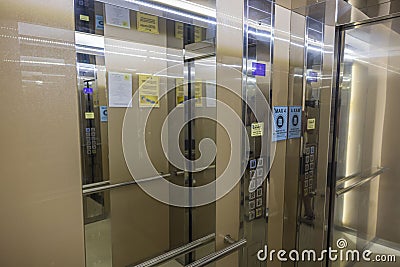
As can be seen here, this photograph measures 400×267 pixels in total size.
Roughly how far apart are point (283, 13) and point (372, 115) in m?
1.44

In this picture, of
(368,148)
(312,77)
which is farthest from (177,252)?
(368,148)

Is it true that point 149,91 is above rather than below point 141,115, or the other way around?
above

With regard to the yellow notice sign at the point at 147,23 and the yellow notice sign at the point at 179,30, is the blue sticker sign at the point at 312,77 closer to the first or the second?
the yellow notice sign at the point at 179,30

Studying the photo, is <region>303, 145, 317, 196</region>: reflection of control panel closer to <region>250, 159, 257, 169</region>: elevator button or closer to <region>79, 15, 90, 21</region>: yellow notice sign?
<region>250, 159, 257, 169</region>: elevator button

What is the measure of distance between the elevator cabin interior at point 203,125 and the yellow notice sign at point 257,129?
0.02 m

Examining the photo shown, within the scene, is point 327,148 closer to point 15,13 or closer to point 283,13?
point 283,13

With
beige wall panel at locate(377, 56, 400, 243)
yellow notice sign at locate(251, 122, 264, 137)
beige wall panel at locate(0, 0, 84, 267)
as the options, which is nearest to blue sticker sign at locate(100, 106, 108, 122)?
beige wall panel at locate(0, 0, 84, 267)

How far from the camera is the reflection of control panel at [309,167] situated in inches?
72.2

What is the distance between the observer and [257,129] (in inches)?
61.5

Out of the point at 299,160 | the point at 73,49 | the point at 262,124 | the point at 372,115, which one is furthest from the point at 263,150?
the point at 372,115

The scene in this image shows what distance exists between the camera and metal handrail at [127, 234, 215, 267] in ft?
3.88

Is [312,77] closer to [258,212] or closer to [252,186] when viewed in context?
[252,186]

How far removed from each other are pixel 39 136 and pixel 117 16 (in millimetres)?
695

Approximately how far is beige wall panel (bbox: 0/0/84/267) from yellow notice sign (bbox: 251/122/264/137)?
3.19 feet
